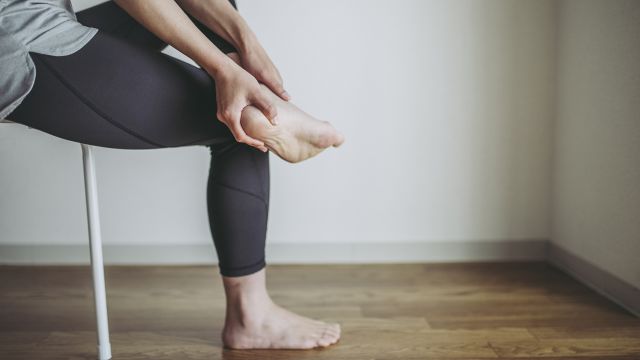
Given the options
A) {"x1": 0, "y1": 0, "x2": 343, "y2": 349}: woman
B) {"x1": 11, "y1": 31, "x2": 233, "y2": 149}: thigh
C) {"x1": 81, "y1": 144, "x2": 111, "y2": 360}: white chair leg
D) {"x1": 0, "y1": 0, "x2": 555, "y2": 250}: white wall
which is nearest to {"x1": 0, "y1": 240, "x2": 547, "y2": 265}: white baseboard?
{"x1": 0, "y1": 0, "x2": 555, "y2": 250}: white wall

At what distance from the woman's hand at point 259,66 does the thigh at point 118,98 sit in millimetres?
129

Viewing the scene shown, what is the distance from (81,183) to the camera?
1.48m

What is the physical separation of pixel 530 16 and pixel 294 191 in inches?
35.0

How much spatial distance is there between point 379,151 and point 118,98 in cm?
91

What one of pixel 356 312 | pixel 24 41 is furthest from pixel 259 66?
pixel 356 312

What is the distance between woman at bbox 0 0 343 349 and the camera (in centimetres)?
69

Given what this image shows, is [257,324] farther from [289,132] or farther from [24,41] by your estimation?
[24,41]

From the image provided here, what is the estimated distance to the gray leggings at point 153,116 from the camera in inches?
27.6

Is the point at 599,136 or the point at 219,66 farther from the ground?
the point at 219,66

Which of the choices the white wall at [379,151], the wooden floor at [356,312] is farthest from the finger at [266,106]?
the white wall at [379,151]

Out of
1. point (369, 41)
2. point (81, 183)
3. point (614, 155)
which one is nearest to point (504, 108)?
point (614, 155)

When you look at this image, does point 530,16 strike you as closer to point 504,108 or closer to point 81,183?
point 504,108

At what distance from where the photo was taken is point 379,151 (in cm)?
150

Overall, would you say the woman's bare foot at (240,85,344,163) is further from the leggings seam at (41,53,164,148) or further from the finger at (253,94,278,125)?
the leggings seam at (41,53,164,148)
